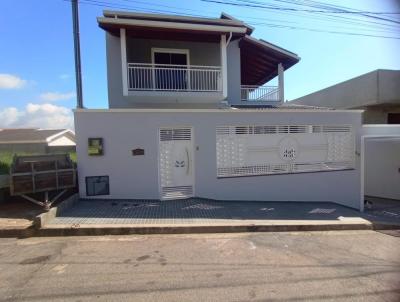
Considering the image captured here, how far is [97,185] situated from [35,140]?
47.9 feet

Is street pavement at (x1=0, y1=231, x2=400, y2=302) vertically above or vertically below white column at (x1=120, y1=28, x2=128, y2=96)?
below

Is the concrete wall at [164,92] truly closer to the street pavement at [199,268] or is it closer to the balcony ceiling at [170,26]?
the balcony ceiling at [170,26]

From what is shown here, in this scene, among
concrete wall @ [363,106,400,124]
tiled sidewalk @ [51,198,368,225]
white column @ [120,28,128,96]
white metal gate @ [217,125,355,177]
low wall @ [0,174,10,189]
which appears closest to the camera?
tiled sidewalk @ [51,198,368,225]

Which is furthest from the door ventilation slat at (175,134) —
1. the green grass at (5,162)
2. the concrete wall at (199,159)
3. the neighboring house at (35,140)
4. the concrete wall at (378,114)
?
the concrete wall at (378,114)

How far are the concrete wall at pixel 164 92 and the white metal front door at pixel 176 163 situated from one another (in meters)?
3.07

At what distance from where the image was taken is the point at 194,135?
30.0ft

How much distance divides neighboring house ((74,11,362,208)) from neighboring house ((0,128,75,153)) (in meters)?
2.78

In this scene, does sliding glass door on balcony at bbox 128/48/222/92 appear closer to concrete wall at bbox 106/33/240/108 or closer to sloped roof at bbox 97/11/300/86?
concrete wall at bbox 106/33/240/108

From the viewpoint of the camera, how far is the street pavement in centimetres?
369

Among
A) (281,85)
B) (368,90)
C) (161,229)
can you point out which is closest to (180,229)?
(161,229)

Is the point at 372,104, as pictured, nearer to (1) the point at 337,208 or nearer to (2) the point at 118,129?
(1) the point at 337,208

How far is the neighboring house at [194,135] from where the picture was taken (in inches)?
340

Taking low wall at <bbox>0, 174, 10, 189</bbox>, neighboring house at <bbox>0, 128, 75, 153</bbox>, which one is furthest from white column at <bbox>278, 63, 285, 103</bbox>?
low wall at <bbox>0, 174, 10, 189</bbox>

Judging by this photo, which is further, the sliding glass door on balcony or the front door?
the front door
